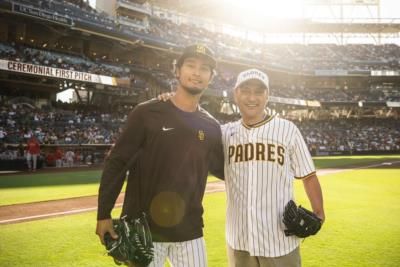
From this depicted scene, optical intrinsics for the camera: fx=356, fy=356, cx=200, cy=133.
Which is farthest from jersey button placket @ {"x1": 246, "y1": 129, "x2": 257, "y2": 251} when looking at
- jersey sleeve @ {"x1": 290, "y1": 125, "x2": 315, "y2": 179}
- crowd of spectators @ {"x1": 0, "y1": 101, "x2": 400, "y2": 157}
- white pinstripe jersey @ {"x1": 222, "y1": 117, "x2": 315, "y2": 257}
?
crowd of spectators @ {"x1": 0, "y1": 101, "x2": 400, "y2": 157}

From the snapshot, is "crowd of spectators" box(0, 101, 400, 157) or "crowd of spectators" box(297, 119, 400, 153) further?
"crowd of spectators" box(297, 119, 400, 153)

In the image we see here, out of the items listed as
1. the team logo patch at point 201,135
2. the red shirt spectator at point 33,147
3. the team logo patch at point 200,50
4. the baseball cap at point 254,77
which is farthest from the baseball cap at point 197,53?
the red shirt spectator at point 33,147

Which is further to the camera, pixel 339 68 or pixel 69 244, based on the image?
pixel 339 68

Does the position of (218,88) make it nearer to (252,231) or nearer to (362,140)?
(362,140)

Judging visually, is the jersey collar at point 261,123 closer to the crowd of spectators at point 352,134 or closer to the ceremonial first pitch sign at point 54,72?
the ceremonial first pitch sign at point 54,72

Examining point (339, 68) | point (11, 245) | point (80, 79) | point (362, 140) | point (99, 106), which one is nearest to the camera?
point (11, 245)

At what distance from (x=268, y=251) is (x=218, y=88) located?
36.3 metres

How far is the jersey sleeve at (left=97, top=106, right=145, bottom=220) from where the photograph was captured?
254cm

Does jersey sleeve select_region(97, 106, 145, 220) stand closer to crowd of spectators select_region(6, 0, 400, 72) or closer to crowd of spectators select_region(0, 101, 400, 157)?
crowd of spectators select_region(0, 101, 400, 157)

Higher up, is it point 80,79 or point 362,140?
point 80,79

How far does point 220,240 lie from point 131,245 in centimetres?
360

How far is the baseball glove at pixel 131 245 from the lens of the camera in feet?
7.97

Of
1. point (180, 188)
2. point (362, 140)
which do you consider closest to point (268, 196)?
point (180, 188)

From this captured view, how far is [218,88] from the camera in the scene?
3847 cm
